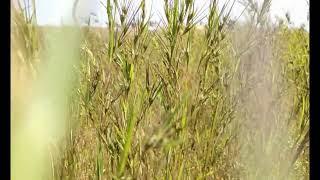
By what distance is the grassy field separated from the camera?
0.60m

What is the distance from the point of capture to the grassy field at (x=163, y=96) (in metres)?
0.60

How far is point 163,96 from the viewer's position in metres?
0.85

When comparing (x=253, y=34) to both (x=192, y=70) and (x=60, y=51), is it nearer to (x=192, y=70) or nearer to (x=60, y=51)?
(x=192, y=70)

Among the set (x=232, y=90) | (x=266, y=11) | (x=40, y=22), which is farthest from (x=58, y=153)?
(x=266, y=11)

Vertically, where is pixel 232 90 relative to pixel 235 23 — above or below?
below

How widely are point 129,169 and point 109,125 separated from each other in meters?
0.13

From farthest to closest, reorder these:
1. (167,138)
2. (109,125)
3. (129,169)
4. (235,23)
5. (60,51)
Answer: (235,23), (109,125), (129,169), (60,51), (167,138)

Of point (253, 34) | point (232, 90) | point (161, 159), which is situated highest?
point (253, 34)

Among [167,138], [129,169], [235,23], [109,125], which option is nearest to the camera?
[167,138]

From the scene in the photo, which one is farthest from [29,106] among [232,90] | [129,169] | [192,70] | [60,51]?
[232,90]

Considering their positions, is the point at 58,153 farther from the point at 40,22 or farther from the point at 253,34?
the point at 253,34

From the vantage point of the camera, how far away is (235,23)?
1.00m

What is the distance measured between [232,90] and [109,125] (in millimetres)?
323

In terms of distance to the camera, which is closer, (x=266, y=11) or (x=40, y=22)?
(x=40, y=22)
